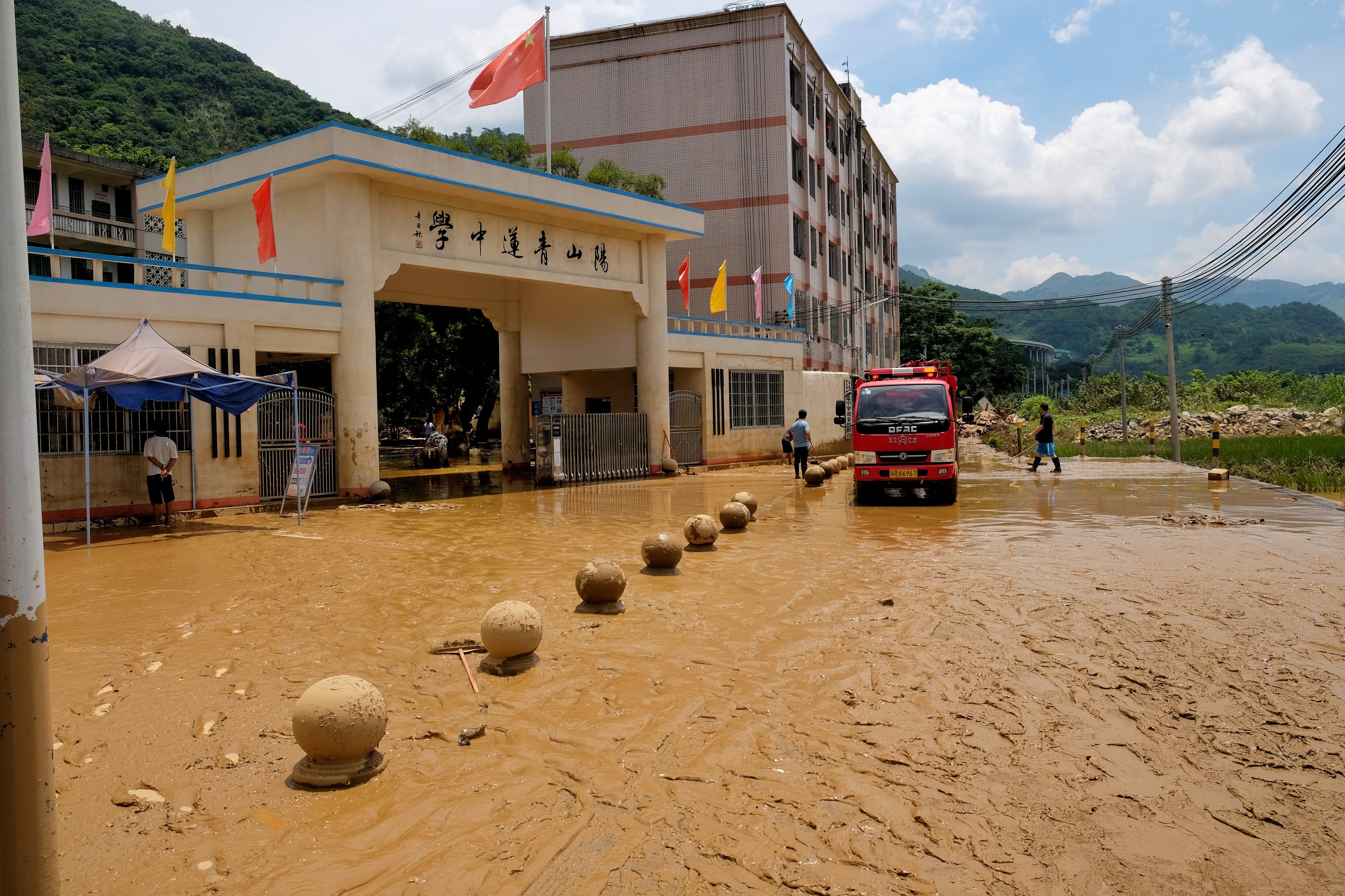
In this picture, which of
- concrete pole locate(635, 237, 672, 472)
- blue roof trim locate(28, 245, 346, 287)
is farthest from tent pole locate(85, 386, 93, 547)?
concrete pole locate(635, 237, 672, 472)

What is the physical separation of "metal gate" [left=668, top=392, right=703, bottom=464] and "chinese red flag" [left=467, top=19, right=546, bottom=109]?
398 inches

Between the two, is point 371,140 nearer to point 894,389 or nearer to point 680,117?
point 894,389

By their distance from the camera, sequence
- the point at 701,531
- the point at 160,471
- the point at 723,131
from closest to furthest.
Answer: the point at 701,531
the point at 160,471
the point at 723,131

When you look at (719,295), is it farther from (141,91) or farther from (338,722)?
(141,91)

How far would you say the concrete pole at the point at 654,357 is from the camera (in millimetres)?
27016

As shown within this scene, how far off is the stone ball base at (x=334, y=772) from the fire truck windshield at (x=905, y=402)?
13.9 meters

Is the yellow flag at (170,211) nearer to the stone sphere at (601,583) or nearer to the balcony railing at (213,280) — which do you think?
the balcony railing at (213,280)

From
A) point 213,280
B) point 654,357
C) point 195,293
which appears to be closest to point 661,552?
point 195,293

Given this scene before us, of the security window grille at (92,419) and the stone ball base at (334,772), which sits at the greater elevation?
the security window grille at (92,419)

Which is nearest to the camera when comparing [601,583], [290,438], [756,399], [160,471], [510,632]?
[510,632]

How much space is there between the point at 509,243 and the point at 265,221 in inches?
236

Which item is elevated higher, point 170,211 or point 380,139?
point 380,139

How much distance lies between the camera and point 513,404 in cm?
3067

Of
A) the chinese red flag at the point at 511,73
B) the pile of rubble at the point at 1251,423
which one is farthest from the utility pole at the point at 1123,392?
the chinese red flag at the point at 511,73
